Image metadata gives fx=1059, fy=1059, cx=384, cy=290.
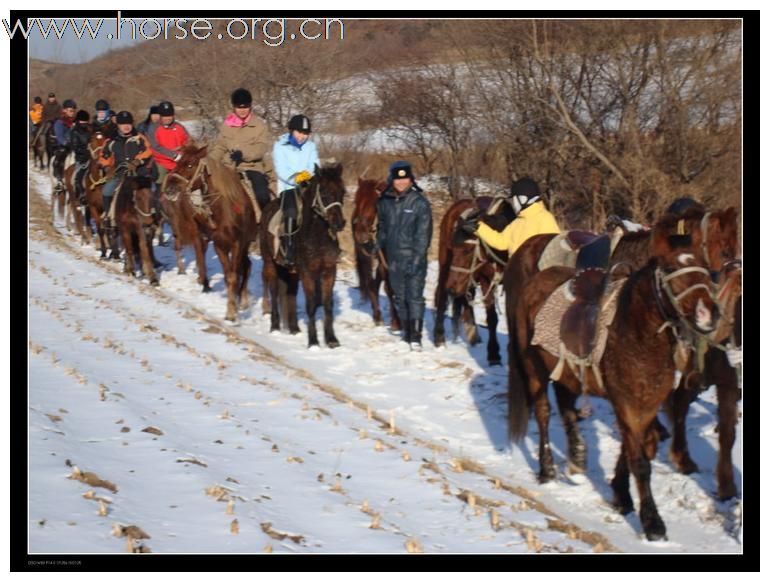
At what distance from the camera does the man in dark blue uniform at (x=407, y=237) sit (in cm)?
1327

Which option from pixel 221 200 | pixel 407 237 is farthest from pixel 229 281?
pixel 407 237

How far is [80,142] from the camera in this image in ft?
77.5

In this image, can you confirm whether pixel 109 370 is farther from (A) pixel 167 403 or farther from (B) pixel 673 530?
(B) pixel 673 530

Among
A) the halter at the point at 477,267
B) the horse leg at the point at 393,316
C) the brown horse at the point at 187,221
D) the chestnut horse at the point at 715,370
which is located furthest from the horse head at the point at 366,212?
the chestnut horse at the point at 715,370

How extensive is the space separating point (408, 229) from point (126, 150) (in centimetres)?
876

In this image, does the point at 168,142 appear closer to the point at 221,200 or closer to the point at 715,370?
the point at 221,200

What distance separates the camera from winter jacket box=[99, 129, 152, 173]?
65.4 ft

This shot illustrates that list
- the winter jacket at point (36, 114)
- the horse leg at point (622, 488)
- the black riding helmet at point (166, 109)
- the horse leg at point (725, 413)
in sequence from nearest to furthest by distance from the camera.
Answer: the horse leg at point (622, 488) → the horse leg at point (725, 413) → the black riding helmet at point (166, 109) → the winter jacket at point (36, 114)

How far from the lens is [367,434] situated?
30.3 feet

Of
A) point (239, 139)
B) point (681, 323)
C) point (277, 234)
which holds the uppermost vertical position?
point (239, 139)

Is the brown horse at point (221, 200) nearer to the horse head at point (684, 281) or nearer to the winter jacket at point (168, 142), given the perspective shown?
the winter jacket at point (168, 142)

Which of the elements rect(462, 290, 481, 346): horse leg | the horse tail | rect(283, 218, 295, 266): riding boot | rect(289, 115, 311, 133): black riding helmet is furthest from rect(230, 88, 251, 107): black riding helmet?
the horse tail

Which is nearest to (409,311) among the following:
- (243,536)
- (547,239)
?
Answer: (547,239)

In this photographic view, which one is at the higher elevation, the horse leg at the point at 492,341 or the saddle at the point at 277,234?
the saddle at the point at 277,234
